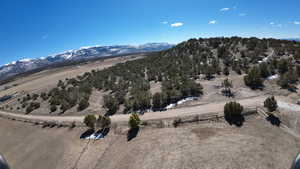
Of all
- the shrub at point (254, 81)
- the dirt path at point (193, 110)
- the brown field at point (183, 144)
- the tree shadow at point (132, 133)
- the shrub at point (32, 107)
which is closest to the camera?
the brown field at point (183, 144)

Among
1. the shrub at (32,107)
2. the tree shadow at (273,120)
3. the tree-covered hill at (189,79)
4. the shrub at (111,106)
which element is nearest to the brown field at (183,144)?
the tree shadow at (273,120)

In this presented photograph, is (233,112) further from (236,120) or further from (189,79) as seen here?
(189,79)

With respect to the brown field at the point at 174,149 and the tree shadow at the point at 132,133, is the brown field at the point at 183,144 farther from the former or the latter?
the tree shadow at the point at 132,133

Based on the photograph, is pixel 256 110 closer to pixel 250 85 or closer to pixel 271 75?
pixel 250 85

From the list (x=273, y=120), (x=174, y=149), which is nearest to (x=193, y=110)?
(x=174, y=149)

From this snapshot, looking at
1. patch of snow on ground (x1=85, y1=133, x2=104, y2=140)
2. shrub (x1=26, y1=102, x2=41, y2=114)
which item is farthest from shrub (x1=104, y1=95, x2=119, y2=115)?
shrub (x1=26, y1=102, x2=41, y2=114)

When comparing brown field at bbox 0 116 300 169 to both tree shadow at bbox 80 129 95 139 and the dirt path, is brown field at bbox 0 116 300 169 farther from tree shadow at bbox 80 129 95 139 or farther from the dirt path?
the dirt path

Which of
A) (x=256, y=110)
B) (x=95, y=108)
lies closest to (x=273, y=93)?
(x=256, y=110)

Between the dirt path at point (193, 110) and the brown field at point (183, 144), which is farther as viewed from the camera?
the dirt path at point (193, 110)
